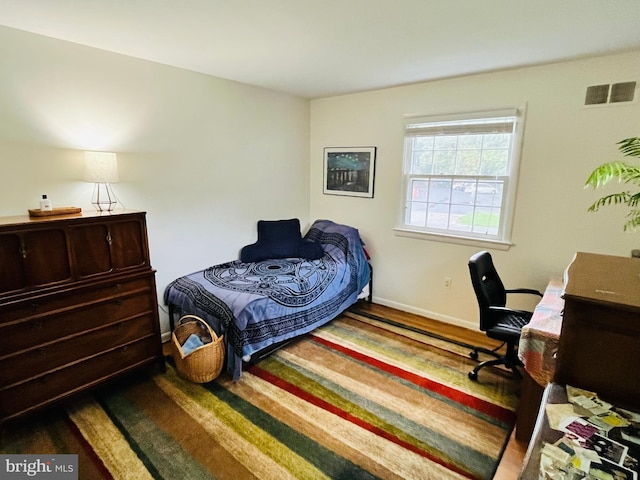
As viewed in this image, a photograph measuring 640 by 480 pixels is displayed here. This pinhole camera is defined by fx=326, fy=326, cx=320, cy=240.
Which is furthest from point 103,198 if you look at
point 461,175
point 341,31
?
point 461,175

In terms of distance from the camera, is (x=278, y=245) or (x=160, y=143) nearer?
(x=160, y=143)

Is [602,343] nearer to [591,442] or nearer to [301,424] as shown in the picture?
[591,442]

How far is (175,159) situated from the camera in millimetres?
2926

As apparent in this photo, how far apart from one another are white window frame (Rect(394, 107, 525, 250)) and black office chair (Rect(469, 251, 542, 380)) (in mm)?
567

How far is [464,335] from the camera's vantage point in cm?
315

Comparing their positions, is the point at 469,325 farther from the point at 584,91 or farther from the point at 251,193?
the point at 251,193

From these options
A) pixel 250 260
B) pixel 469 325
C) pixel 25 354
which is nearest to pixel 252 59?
pixel 250 260

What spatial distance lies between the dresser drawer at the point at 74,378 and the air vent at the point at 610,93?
3.76 m

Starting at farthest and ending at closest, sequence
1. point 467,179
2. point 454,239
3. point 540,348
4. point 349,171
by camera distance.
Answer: point 349,171
point 454,239
point 467,179
point 540,348

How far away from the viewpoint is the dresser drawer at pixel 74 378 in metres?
1.85

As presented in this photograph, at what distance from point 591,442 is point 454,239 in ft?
8.01

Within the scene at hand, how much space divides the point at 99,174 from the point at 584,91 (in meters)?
3.58

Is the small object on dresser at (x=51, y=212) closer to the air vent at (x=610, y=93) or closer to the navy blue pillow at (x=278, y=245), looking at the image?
the navy blue pillow at (x=278, y=245)

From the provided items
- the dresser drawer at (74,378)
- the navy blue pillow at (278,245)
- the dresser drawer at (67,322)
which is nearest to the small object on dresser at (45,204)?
the dresser drawer at (67,322)
